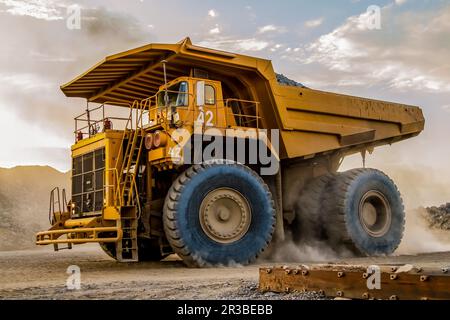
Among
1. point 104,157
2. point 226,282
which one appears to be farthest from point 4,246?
point 226,282

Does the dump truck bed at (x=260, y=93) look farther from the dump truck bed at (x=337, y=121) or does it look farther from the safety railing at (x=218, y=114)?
the safety railing at (x=218, y=114)

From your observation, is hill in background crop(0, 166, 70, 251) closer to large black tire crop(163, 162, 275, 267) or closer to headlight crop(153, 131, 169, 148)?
headlight crop(153, 131, 169, 148)

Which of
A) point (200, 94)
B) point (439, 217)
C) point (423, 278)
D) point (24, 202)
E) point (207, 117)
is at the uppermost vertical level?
point (200, 94)

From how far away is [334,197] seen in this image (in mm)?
13984

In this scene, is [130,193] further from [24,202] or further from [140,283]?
[24,202]

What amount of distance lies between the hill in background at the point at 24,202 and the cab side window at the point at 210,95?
725 inches

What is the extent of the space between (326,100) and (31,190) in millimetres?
32799

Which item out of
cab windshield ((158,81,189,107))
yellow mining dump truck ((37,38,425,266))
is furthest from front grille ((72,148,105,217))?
cab windshield ((158,81,189,107))

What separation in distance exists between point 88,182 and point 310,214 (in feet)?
16.1

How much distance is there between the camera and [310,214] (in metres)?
14.1

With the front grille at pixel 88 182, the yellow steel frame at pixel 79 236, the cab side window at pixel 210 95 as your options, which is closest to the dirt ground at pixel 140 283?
the yellow steel frame at pixel 79 236

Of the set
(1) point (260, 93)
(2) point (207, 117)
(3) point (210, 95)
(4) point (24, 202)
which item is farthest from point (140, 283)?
(4) point (24, 202)

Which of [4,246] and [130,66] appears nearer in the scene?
[130,66]

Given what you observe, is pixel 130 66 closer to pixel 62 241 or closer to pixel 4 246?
pixel 62 241
